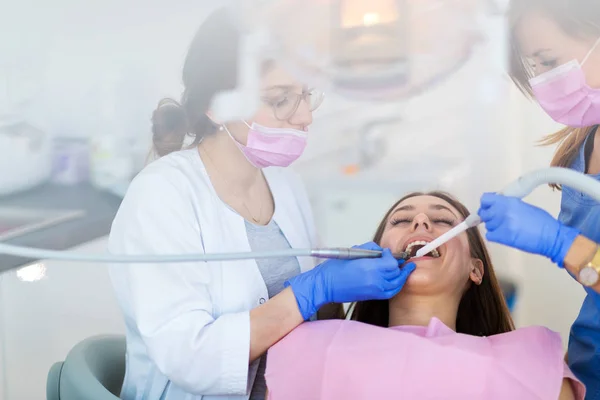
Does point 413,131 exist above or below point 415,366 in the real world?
above

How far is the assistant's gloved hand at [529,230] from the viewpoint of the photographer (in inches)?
44.4

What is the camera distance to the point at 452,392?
118 cm

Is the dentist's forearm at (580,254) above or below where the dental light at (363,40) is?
below

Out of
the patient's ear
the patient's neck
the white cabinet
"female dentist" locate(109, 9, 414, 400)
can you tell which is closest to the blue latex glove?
"female dentist" locate(109, 9, 414, 400)

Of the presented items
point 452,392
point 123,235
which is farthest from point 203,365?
point 452,392

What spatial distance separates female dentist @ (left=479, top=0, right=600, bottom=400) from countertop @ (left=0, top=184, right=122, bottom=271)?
771 millimetres

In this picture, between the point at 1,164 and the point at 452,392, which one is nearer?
the point at 452,392

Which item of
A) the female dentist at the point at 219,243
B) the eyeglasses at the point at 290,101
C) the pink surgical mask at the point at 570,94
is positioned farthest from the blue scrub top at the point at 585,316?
the eyeglasses at the point at 290,101

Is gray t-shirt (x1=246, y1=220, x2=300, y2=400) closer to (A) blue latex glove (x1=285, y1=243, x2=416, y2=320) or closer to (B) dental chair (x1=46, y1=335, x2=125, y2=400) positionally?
(A) blue latex glove (x1=285, y1=243, x2=416, y2=320)

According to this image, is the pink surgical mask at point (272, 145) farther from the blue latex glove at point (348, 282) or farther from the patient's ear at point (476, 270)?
the patient's ear at point (476, 270)

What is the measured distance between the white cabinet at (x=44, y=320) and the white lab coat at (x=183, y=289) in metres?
0.09

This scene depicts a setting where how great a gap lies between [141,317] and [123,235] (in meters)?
0.17

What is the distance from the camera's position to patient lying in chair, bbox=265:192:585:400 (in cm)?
120

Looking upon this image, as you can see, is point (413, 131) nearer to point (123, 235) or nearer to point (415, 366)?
point (415, 366)
